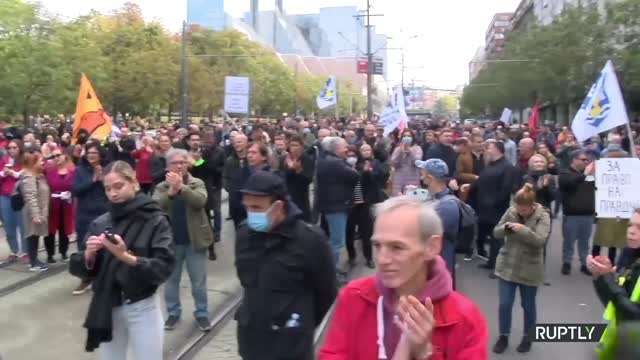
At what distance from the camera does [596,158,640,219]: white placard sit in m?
6.70

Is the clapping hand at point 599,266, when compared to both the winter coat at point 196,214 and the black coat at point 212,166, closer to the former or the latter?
the winter coat at point 196,214

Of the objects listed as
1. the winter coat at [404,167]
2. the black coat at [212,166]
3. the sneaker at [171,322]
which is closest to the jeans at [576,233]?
the winter coat at [404,167]

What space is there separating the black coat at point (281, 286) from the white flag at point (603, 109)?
5.72m

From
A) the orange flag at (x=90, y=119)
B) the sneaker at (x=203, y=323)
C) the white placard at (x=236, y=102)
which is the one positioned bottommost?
the sneaker at (x=203, y=323)

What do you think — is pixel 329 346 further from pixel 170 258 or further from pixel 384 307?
pixel 170 258

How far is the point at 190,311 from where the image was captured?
777 cm

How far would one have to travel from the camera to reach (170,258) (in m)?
4.50

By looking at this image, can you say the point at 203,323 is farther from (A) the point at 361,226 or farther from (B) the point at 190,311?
(A) the point at 361,226

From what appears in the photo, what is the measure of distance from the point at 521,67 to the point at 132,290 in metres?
42.9

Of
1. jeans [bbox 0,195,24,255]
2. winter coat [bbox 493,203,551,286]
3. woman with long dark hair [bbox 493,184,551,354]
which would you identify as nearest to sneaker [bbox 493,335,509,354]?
woman with long dark hair [bbox 493,184,551,354]

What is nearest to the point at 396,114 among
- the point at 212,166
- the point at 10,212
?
the point at 212,166

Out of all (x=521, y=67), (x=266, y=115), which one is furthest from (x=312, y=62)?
(x=521, y=67)

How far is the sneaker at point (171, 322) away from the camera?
703 cm

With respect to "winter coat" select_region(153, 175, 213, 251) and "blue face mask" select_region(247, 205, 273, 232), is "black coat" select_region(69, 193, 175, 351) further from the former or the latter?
"winter coat" select_region(153, 175, 213, 251)
